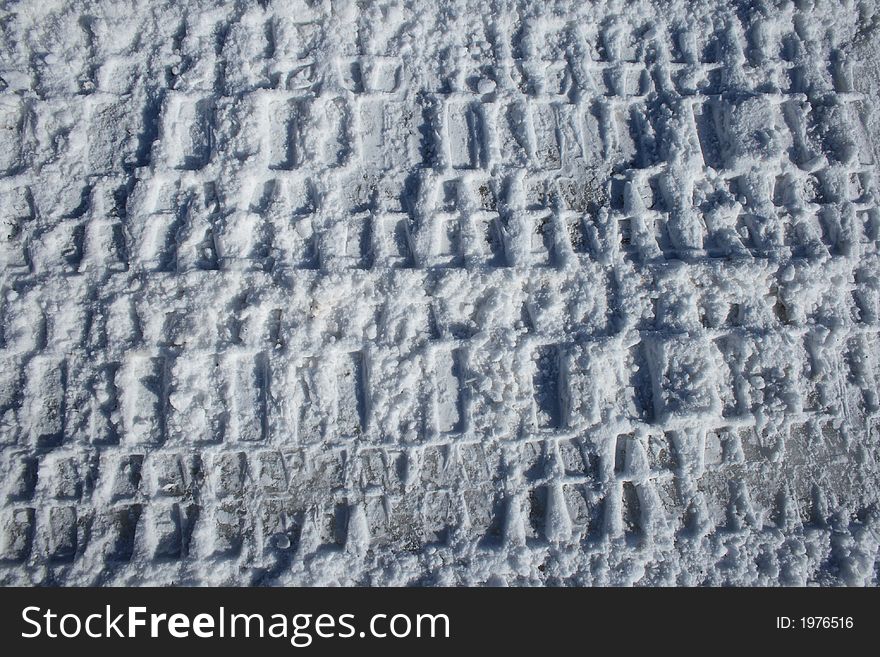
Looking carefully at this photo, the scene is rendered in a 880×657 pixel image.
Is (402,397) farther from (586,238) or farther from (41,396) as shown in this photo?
(41,396)

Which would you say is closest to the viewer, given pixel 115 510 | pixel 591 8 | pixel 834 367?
pixel 115 510

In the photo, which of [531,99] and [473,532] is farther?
[531,99]

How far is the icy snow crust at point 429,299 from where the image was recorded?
1175 mm

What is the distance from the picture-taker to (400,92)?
134cm

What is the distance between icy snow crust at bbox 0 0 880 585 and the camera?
117 cm

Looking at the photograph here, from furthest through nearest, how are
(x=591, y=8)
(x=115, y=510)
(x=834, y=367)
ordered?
(x=591, y=8), (x=834, y=367), (x=115, y=510)

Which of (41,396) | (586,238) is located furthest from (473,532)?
(41,396)

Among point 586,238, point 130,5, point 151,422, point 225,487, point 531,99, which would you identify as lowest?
point 225,487

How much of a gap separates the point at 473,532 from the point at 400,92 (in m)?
0.98

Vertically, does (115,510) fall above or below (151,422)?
below

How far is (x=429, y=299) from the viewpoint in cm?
123
